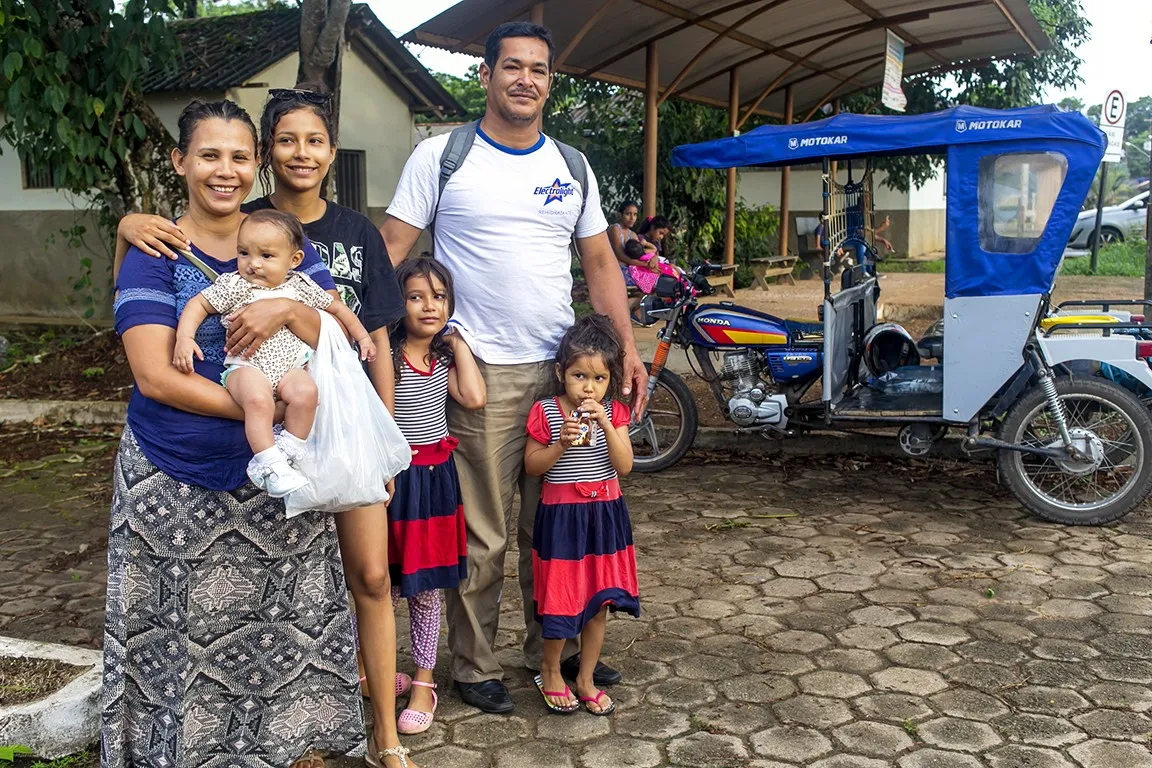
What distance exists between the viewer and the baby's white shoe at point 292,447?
8.82 ft

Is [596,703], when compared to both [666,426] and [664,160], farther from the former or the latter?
[664,160]

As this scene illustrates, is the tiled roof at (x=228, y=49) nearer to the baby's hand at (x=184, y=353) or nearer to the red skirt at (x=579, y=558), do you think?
the red skirt at (x=579, y=558)

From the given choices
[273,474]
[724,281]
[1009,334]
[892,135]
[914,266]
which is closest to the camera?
[273,474]

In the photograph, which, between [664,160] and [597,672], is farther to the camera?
[664,160]

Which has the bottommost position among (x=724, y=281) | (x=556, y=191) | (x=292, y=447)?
(x=292, y=447)

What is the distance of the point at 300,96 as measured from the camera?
10.1 ft

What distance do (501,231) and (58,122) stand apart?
5547mm

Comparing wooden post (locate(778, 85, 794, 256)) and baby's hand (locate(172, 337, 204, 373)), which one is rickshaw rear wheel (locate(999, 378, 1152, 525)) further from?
wooden post (locate(778, 85, 794, 256))

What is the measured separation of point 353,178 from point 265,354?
13836 mm

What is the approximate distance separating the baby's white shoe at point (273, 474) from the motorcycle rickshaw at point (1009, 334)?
3843mm

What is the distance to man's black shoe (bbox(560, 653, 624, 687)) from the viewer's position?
12.5 feet

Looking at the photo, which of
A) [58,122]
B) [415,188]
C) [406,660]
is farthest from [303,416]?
[58,122]

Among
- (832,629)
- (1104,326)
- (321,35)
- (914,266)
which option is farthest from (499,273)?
(914,266)

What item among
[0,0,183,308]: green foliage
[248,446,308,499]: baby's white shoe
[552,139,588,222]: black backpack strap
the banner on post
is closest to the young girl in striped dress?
[552,139,588,222]: black backpack strap
